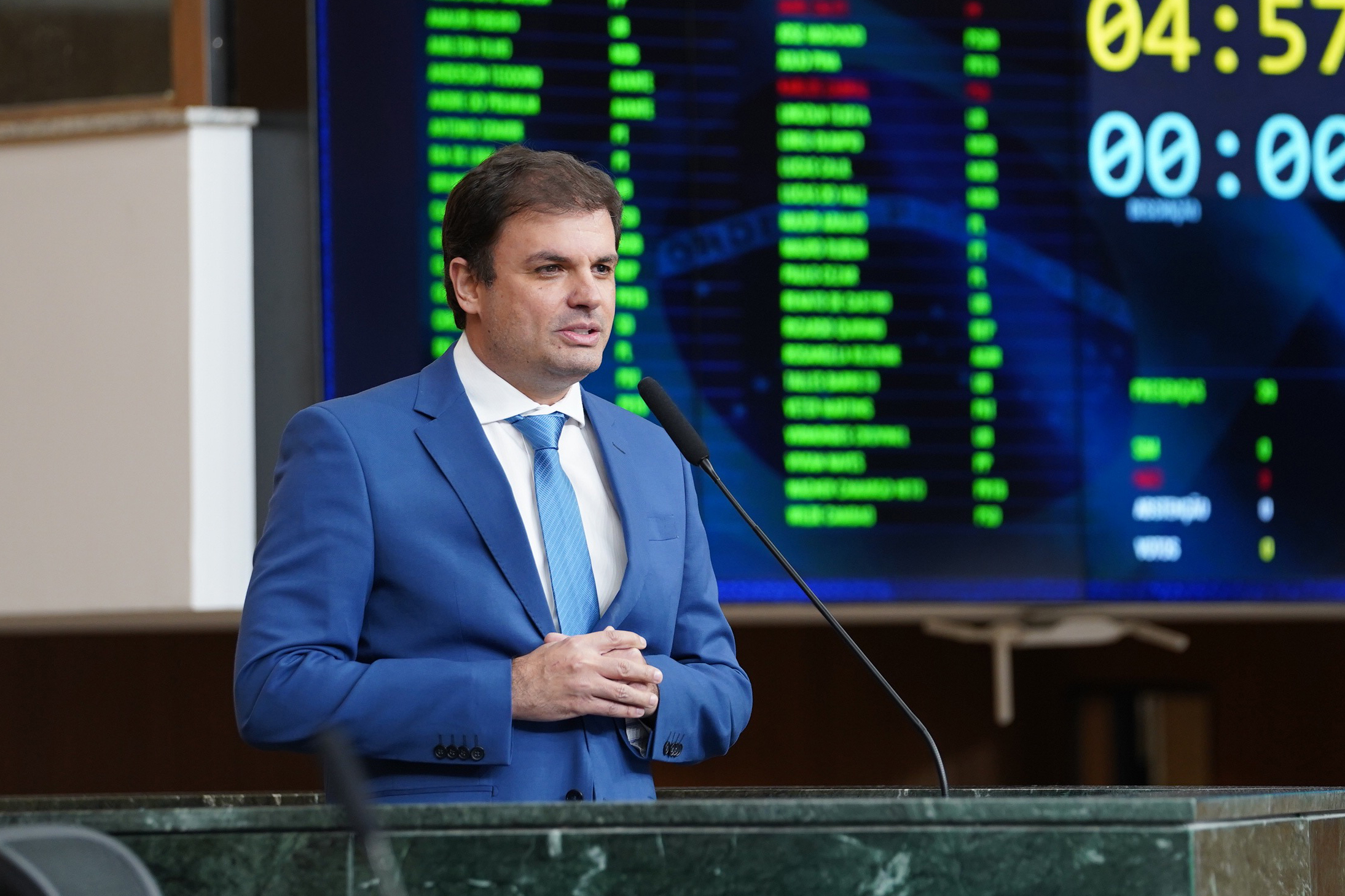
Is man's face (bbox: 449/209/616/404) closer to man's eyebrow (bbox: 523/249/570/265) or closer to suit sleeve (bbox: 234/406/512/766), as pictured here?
man's eyebrow (bbox: 523/249/570/265)

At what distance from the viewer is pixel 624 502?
1546 mm

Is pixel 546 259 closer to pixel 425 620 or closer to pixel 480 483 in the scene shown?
pixel 480 483

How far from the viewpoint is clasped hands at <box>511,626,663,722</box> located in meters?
1.34

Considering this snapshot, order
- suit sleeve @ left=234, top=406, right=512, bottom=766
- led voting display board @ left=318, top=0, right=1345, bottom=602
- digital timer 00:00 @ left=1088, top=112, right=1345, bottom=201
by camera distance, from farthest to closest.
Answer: digital timer 00:00 @ left=1088, top=112, right=1345, bottom=201, led voting display board @ left=318, top=0, right=1345, bottom=602, suit sleeve @ left=234, top=406, right=512, bottom=766

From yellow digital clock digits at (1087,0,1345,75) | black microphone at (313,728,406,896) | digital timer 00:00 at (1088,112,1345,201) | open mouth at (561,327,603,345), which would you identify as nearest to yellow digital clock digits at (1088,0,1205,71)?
yellow digital clock digits at (1087,0,1345,75)

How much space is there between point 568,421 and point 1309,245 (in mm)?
1982

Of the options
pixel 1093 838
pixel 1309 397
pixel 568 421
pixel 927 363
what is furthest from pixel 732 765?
pixel 1093 838

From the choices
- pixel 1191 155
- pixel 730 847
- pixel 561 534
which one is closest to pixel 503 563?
pixel 561 534

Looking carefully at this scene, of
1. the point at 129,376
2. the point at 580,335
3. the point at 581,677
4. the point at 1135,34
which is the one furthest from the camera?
the point at 1135,34

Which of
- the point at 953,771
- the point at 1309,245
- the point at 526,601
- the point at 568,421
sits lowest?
the point at 953,771

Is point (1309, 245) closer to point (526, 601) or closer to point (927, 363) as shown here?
point (927, 363)

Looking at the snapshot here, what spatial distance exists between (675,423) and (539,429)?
0.42 feet

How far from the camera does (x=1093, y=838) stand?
1042mm

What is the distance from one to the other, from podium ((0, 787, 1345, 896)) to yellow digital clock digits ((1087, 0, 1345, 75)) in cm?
222
